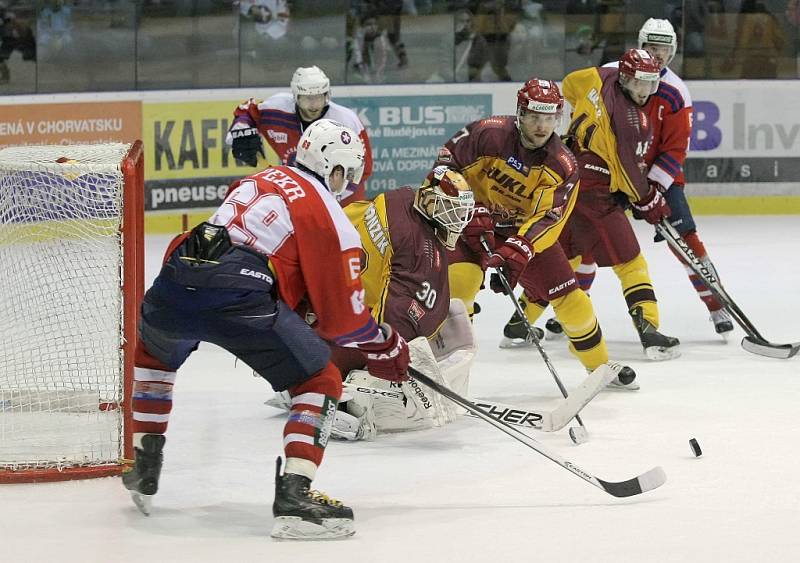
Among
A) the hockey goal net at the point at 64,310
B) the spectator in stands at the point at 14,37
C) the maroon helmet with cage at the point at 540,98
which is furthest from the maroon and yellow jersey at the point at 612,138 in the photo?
the spectator in stands at the point at 14,37

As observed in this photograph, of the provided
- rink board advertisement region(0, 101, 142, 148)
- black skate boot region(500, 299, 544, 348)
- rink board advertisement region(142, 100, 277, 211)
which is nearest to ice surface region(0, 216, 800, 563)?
black skate boot region(500, 299, 544, 348)

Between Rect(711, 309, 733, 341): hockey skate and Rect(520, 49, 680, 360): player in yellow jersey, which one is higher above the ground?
Rect(520, 49, 680, 360): player in yellow jersey

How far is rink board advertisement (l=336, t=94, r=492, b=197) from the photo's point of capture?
8.80 meters

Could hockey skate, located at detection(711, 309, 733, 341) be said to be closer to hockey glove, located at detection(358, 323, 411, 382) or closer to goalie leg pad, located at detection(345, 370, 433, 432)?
goalie leg pad, located at detection(345, 370, 433, 432)

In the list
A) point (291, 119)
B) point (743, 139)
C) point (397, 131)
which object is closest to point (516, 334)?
point (291, 119)

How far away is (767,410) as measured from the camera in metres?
4.77

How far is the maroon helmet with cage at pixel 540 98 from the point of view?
4875 mm

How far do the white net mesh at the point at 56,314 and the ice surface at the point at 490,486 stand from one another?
0.25 meters

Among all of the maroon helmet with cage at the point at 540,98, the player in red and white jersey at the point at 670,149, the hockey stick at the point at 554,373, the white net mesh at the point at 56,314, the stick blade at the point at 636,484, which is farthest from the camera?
the player in red and white jersey at the point at 670,149

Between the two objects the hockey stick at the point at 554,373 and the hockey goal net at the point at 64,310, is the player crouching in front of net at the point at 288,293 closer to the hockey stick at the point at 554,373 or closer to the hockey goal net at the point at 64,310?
the hockey goal net at the point at 64,310

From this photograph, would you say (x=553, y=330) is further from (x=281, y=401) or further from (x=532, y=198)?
(x=281, y=401)

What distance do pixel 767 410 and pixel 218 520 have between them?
209cm

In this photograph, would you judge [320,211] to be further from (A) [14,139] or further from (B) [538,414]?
(A) [14,139]

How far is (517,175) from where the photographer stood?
5047 mm
